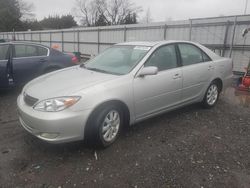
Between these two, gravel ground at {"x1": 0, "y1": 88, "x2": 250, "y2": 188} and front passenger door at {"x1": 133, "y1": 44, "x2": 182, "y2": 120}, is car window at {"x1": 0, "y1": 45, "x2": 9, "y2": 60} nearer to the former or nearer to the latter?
gravel ground at {"x1": 0, "y1": 88, "x2": 250, "y2": 188}

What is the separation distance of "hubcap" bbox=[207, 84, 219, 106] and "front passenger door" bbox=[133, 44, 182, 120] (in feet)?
3.53

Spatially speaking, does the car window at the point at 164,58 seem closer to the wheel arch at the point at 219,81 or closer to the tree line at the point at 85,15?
the wheel arch at the point at 219,81

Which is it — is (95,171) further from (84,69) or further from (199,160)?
(84,69)

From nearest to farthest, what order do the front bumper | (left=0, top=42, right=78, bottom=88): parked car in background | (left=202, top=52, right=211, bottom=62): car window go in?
1. the front bumper
2. (left=202, top=52, right=211, bottom=62): car window
3. (left=0, top=42, right=78, bottom=88): parked car in background

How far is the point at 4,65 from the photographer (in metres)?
5.14

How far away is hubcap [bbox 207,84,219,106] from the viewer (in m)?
4.66

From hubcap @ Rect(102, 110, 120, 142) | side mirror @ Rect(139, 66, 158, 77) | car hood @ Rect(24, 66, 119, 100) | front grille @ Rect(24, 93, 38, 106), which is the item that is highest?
side mirror @ Rect(139, 66, 158, 77)

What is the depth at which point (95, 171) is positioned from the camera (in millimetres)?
2590

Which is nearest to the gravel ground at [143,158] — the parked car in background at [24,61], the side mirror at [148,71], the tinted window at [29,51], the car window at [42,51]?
the side mirror at [148,71]

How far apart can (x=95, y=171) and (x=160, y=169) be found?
0.80 metres

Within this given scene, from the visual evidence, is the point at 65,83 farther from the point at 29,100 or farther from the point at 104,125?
the point at 104,125

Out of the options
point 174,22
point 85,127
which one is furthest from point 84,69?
point 174,22

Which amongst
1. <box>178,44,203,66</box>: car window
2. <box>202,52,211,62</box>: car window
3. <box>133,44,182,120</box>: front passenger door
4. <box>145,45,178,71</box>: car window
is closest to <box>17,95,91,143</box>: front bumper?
<box>133,44,182,120</box>: front passenger door

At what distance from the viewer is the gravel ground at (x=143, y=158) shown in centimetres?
244
